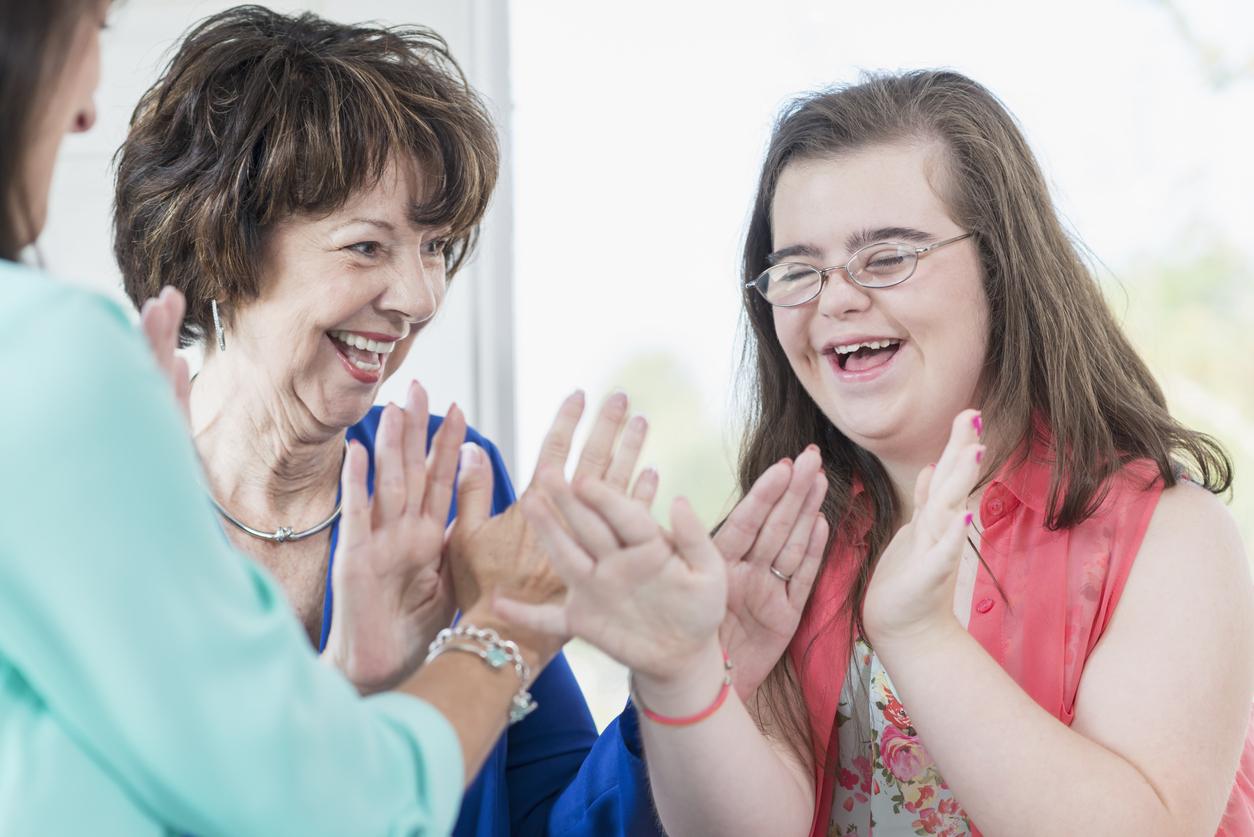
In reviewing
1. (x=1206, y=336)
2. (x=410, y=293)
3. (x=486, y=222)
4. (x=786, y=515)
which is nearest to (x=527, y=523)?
(x=786, y=515)

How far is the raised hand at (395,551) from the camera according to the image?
1.28m

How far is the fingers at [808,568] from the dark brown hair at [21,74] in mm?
1028

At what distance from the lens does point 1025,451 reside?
172 cm

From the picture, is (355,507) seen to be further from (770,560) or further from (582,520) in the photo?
(770,560)

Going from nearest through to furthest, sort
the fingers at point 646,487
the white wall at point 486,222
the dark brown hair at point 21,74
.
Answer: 1. the dark brown hair at point 21,74
2. the fingers at point 646,487
3. the white wall at point 486,222

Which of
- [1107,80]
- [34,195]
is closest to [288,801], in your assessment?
[34,195]

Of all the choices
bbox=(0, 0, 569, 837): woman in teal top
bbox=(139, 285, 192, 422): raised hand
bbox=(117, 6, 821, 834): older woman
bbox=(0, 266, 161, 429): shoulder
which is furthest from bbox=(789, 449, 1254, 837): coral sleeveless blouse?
bbox=(0, 266, 161, 429): shoulder

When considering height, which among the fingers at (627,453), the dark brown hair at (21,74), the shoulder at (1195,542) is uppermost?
the dark brown hair at (21,74)

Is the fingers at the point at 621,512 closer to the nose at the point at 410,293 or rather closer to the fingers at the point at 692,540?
the fingers at the point at 692,540

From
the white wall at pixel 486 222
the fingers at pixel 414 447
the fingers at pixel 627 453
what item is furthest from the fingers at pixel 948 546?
the white wall at pixel 486 222

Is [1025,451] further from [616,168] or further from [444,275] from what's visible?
[616,168]

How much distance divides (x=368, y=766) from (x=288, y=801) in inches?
2.8

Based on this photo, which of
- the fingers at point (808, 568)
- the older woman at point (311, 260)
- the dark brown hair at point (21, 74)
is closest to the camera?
the dark brown hair at point (21, 74)

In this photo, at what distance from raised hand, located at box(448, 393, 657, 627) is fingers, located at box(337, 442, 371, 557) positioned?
12 centimetres
